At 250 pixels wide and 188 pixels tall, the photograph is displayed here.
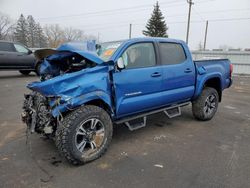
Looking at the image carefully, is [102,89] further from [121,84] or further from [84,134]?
[84,134]

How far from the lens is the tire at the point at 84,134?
9.80 ft

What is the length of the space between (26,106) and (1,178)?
1.21 meters

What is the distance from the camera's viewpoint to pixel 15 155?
11.3ft

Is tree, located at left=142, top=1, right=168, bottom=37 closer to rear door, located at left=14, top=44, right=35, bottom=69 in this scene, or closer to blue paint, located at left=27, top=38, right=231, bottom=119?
rear door, located at left=14, top=44, right=35, bottom=69

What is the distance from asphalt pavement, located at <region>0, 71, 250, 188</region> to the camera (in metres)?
2.81

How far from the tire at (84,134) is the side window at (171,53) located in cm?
170

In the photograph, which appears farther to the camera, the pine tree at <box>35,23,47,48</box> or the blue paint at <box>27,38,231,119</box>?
the pine tree at <box>35,23,47,48</box>

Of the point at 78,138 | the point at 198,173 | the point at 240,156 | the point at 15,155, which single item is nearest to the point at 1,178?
the point at 15,155

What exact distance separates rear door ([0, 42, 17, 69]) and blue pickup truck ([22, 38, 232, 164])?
841cm

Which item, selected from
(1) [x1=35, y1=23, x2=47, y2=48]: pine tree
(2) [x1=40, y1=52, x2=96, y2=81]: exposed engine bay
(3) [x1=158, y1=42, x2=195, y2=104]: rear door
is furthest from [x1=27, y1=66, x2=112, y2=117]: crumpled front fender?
(1) [x1=35, y1=23, x2=47, y2=48]: pine tree

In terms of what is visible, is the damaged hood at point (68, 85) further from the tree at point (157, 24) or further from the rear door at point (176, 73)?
the tree at point (157, 24)

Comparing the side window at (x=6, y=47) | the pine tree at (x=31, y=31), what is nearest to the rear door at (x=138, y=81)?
the side window at (x=6, y=47)

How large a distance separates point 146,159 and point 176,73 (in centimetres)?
185

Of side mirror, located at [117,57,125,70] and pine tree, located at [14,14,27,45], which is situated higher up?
pine tree, located at [14,14,27,45]
